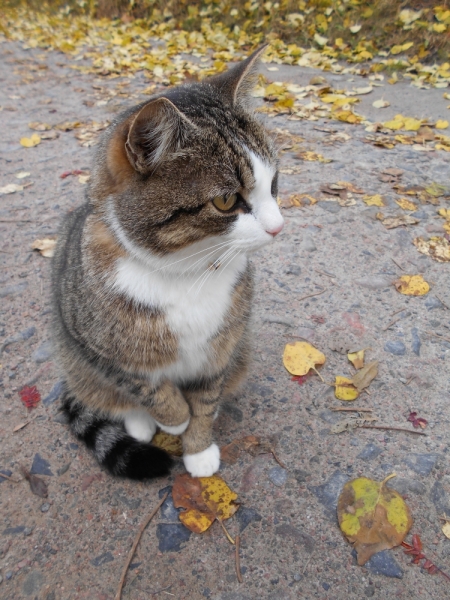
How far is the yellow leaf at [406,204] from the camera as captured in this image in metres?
3.27

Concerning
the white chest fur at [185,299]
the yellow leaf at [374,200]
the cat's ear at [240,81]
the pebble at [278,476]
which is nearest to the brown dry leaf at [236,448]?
the pebble at [278,476]

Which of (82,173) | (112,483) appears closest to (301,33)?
(82,173)

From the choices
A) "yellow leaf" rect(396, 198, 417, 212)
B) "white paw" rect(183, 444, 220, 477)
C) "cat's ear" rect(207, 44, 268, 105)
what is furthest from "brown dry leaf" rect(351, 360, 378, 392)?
"yellow leaf" rect(396, 198, 417, 212)

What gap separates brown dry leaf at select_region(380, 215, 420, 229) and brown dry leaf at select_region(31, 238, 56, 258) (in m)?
2.39

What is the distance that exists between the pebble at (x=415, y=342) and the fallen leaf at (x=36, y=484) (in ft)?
6.23

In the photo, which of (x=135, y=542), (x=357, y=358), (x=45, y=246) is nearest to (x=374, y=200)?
(x=357, y=358)

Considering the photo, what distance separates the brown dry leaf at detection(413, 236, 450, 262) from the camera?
286 cm

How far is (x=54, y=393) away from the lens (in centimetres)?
221

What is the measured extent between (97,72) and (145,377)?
21.2 feet

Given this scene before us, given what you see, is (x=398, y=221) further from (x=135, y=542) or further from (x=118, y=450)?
(x=135, y=542)

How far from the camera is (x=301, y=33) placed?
21.6 ft

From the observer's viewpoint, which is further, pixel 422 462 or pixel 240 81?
pixel 422 462

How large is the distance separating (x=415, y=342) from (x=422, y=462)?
2.41 feet

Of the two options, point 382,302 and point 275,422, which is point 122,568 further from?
point 382,302
